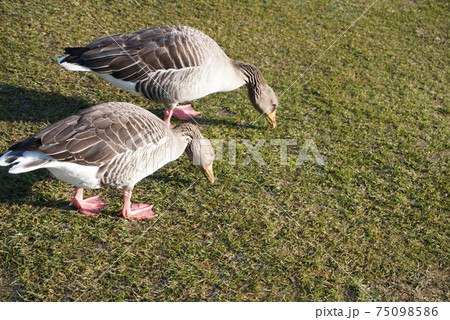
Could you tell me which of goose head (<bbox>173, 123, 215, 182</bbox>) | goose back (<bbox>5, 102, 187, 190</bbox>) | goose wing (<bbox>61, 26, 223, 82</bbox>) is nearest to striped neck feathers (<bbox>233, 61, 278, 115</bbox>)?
goose wing (<bbox>61, 26, 223, 82</bbox>)

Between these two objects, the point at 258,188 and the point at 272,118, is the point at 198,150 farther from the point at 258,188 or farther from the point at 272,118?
the point at 272,118

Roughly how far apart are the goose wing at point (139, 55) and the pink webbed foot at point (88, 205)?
65.4 inches

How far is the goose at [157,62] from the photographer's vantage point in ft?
17.5

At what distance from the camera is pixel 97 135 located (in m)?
4.09

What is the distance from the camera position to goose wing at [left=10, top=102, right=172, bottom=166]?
388 cm

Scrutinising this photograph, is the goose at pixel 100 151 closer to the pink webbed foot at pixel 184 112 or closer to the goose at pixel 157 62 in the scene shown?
the goose at pixel 157 62

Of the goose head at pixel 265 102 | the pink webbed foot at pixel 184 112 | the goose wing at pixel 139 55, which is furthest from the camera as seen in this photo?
the pink webbed foot at pixel 184 112

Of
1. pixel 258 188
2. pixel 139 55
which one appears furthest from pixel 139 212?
pixel 139 55

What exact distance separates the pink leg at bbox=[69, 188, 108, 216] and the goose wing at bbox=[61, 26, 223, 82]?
1.65 meters

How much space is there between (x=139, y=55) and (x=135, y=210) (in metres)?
2.01

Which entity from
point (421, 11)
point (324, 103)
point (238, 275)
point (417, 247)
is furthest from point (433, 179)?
point (421, 11)

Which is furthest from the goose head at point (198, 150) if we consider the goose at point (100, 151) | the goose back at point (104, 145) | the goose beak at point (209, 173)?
the goose back at point (104, 145)
